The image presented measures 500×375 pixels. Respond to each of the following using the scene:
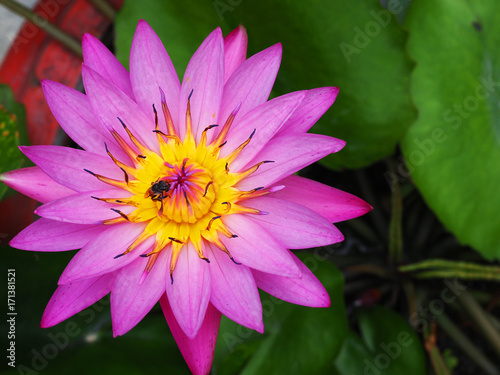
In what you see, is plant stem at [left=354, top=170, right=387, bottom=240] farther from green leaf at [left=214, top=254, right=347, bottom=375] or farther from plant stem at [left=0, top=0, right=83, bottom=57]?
plant stem at [left=0, top=0, right=83, bottom=57]

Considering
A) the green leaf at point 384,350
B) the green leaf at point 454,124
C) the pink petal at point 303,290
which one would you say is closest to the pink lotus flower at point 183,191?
the pink petal at point 303,290

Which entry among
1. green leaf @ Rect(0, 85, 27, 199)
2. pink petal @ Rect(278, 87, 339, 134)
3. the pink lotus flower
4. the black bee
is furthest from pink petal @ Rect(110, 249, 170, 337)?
green leaf @ Rect(0, 85, 27, 199)

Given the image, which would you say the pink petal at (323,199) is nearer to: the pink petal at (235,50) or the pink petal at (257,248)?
the pink petal at (257,248)

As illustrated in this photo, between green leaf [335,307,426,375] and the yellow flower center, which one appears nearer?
the yellow flower center

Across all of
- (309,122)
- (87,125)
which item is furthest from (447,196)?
(87,125)

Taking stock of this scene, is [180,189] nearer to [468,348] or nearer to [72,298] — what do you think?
A: [72,298]

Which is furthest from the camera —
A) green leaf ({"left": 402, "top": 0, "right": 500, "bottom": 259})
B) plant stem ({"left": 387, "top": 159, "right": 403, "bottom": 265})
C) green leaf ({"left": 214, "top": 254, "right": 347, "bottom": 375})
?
plant stem ({"left": 387, "top": 159, "right": 403, "bottom": 265})

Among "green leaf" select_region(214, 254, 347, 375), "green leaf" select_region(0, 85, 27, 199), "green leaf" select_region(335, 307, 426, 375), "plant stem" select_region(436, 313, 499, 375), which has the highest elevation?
"green leaf" select_region(0, 85, 27, 199)
